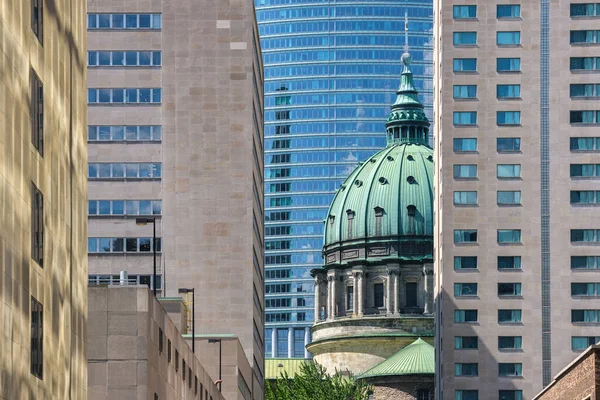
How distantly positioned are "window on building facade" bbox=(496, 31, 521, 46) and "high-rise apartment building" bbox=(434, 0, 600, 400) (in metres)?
0.14

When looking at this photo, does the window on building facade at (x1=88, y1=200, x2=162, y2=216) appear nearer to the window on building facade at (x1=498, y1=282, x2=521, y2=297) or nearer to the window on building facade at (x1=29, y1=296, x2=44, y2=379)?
the window on building facade at (x1=498, y1=282, x2=521, y2=297)

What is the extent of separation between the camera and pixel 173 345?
6750cm

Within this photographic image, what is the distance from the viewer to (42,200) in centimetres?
4075

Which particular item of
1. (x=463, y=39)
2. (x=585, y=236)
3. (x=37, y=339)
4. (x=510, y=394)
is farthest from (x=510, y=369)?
(x=37, y=339)

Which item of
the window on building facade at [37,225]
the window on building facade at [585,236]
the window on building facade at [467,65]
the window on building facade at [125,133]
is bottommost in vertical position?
the window on building facade at [37,225]

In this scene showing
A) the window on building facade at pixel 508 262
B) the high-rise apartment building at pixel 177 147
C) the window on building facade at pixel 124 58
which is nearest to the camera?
the high-rise apartment building at pixel 177 147

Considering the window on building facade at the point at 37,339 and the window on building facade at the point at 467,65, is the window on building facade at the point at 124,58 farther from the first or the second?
the window on building facade at the point at 37,339

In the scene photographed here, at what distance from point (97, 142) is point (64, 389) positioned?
7900cm

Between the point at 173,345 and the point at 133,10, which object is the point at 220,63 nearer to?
the point at 133,10

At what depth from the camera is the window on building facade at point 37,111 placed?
39.4 meters

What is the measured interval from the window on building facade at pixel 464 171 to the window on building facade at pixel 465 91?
6594mm

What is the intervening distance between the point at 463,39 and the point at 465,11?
2730 millimetres

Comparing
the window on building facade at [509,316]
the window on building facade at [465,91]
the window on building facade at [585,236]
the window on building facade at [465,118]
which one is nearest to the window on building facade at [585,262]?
the window on building facade at [585,236]

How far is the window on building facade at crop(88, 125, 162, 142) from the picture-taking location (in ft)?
398
